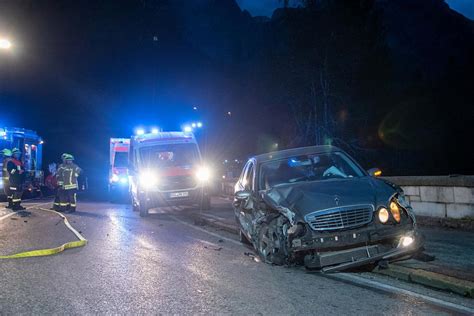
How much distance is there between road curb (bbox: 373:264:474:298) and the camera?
15.7 feet

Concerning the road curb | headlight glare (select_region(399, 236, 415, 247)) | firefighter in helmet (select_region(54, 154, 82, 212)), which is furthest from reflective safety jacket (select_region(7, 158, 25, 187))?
headlight glare (select_region(399, 236, 415, 247))

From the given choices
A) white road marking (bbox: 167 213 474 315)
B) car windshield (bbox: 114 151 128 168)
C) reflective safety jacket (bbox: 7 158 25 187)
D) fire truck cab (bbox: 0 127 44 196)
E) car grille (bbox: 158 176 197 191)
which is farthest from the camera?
car windshield (bbox: 114 151 128 168)

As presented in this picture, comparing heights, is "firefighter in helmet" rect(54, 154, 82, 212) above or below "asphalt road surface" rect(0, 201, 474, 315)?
above

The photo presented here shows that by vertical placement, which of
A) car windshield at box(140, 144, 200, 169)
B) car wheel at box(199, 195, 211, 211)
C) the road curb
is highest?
car windshield at box(140, 144, 200, 169)

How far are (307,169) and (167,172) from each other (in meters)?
7.65

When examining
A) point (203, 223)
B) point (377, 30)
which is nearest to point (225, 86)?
point (377, 30)

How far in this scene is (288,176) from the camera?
23.7 feet

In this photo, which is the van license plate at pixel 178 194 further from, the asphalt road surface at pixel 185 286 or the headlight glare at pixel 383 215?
the headlight glare at pixel 383 215

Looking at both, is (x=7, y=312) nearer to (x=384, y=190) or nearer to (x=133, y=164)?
(x=384, y=190)

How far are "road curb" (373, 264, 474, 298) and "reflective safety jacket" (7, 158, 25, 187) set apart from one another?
43.7 ft

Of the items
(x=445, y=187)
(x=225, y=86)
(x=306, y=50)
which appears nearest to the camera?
(x=445, y=187)

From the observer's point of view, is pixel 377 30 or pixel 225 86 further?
pixel 225 86

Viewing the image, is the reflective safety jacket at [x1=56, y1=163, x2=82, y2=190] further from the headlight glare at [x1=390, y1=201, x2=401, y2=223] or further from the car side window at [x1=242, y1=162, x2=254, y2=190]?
the headlight glare at [x1=390, y1=201, x2=401, y2=223]

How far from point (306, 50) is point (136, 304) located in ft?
50.4
